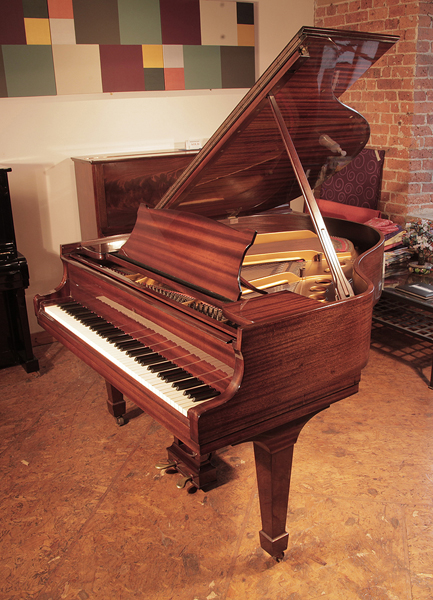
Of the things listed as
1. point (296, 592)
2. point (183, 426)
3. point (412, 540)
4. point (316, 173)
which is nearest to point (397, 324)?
point (316, 173)

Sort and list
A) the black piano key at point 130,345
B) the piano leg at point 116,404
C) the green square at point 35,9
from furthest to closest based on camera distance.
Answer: the green square at point 35,9 → the piano leg at point 116,404 → the black piano key at point 130,345

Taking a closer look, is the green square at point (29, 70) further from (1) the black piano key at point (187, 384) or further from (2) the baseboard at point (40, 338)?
(1) the black piano key at point (187, 384)

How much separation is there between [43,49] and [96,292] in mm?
2271

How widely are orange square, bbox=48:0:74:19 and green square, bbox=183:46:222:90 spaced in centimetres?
89

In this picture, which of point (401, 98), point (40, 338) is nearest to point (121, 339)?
point (40, 338)

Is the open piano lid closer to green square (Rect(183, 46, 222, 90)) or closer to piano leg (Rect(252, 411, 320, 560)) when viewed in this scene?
piano leg (Rect(252, 411, 320, 560))

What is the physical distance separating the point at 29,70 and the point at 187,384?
9.64 ft

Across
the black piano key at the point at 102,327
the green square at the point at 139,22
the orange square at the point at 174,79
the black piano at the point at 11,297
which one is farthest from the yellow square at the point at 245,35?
the black piano key at the point at 102,327

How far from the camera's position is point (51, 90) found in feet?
12.2

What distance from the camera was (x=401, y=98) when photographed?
13.5 feet

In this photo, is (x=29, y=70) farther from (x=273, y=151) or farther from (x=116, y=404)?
(x=116, y=404)

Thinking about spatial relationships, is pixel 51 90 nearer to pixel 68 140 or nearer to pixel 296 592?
pixel 68 140

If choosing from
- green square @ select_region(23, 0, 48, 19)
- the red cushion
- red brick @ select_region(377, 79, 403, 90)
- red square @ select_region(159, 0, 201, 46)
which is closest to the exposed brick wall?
red brick @ select_region(377, 79, 403, 90)

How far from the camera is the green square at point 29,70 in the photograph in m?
3.56
